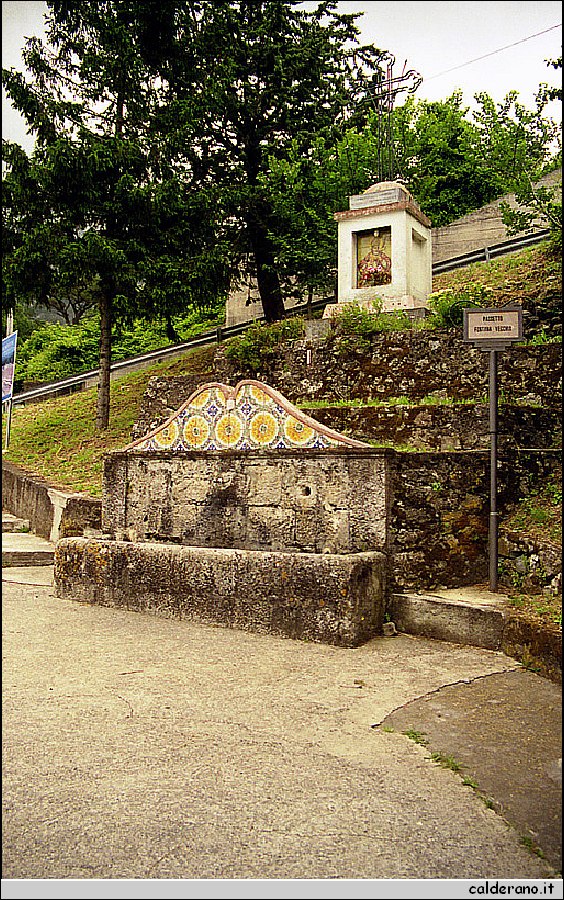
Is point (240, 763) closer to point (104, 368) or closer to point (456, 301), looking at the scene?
point (456, 301)

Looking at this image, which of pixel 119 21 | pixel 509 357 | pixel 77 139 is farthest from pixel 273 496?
pixel 119 21

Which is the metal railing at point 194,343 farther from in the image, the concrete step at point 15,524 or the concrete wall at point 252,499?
the concrete wall at point 252,499

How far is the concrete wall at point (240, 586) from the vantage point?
18.9ft

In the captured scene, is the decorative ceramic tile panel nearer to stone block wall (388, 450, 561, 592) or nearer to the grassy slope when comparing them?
stone block wall (388, 450, 561, 592)

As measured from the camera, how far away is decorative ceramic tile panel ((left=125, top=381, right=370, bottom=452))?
6770 mm

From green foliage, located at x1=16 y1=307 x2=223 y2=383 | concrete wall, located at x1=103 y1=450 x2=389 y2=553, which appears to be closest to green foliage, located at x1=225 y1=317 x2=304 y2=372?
concrete wall, located at x1=103 y1=450 x2=389 y2=553

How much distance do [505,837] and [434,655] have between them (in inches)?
104

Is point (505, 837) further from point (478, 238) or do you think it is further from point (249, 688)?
point (478, 238)

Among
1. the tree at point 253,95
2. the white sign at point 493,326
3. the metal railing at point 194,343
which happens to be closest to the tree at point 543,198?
the white sign at point 493,326

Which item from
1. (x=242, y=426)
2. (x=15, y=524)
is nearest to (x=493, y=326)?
(x=242, y=426)

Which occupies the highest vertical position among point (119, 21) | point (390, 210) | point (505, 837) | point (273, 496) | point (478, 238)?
point (119, 21)

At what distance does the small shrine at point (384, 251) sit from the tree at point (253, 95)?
5.39 meters

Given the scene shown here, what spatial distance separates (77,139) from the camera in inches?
626

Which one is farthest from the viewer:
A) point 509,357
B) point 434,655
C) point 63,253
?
point 63,253
